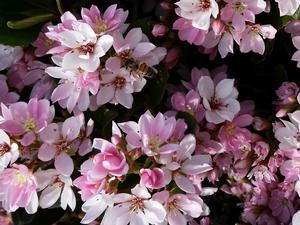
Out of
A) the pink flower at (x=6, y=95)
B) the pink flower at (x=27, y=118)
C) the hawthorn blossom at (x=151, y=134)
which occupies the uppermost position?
the hawthorn blossom at (x=151, y=134)

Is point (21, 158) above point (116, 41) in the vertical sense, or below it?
below

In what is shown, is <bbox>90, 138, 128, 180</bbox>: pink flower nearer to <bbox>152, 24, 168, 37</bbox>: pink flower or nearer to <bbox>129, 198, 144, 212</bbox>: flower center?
<bbox>129, 198, 144, 212</bbox>: flower center

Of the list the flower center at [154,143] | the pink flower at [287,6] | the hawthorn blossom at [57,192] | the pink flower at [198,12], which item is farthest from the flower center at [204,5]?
the hawthorn blossom at [57,192]

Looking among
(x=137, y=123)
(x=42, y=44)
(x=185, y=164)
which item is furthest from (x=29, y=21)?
(x=185, y=164)

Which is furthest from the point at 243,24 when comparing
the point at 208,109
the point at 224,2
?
the point at 208,109

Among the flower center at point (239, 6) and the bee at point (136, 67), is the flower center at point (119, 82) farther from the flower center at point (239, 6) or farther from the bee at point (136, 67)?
the flower center at point (239, 6)

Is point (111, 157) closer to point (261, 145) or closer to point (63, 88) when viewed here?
point (63, 88)

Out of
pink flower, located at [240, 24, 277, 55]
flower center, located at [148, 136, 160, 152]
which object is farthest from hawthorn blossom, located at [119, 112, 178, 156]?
pink flower, located at [240, 24, 277, 55]
